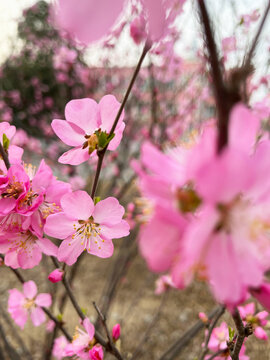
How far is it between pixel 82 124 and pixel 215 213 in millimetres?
496

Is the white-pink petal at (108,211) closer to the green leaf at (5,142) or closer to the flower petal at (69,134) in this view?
the flower petal at (69,134)

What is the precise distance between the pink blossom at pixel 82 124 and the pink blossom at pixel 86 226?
11 centimetres

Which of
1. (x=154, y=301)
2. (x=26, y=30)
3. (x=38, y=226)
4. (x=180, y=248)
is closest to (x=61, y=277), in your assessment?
(x=38, y=226)

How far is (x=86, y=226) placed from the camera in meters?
0.79

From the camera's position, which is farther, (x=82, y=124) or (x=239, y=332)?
(x=82, y=124)

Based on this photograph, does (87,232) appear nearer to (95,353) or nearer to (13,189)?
(13,189)

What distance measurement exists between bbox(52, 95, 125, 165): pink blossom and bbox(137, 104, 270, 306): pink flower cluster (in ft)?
1.27

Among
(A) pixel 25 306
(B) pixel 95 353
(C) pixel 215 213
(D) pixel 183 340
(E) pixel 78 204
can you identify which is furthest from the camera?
(D) pixel 183 340

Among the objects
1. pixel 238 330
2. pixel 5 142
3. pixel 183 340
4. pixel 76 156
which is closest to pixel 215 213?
pixel 238 330

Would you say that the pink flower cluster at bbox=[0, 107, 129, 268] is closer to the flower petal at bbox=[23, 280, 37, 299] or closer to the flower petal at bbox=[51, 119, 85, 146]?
the flower petal at bbox=[51, 119, 85, 146]

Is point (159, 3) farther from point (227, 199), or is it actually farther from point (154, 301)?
point (154, 301)

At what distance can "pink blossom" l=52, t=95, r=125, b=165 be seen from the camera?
0.75 metres

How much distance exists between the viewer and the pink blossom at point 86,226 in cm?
71

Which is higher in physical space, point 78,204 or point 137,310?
point 78,204
